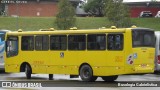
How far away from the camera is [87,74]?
917 inches

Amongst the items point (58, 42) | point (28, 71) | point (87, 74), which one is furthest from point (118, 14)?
point (87, 74)

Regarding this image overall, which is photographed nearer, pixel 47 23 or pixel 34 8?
pixel 47 23

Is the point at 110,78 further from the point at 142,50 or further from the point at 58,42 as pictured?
the point at 58,42

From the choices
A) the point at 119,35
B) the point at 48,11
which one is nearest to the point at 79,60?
the point at 119,35

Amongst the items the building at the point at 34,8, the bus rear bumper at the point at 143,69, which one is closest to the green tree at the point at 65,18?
the bus rear bumper at the point at 143,69

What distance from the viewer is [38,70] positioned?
25859mm

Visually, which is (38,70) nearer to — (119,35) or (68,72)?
(68,72)

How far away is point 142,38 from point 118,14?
103 feet

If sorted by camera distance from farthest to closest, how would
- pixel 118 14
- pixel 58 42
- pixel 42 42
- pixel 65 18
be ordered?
pixel 65 18 < pixel 118 14 < pixel 42 42 < pixel 58 42

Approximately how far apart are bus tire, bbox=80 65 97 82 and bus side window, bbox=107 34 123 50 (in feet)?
4.79

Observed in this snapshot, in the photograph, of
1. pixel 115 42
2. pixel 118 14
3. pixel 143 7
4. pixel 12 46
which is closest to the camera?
pixel 115 42

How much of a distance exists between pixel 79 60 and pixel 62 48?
127 centimetres

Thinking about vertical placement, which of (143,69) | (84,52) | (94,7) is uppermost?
(94,7)

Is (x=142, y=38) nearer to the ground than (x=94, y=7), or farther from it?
nearer to the ground
